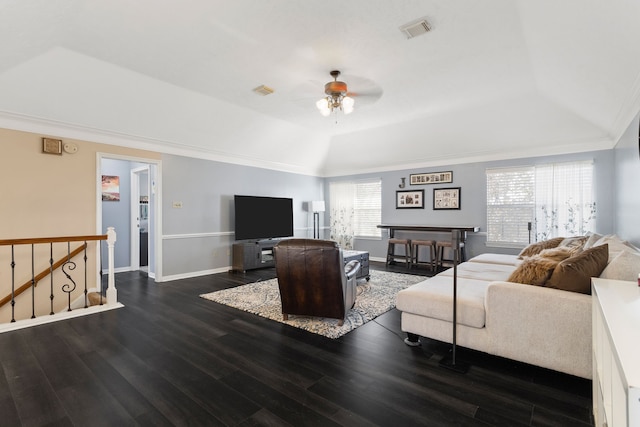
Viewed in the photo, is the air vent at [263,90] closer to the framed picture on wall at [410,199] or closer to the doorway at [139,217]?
the doorway at [139,217]

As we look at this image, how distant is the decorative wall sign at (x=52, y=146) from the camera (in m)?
4.11

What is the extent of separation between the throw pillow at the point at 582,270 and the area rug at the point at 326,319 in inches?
73.6

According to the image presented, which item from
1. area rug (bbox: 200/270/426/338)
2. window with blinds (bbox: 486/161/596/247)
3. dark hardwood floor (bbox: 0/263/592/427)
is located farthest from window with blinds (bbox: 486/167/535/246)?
dark hardwood floor (bbox: 0/263/592/427)

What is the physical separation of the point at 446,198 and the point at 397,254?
1.74m

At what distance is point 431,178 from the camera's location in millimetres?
6863

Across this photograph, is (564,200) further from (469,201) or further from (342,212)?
(342,212)

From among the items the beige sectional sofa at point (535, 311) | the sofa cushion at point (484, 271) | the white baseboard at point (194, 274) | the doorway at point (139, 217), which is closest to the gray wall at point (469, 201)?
the sofa cushion at point (484, 271)

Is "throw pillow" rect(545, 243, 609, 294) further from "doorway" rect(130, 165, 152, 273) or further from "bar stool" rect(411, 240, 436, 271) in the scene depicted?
"doorway" rect(130, 165, 152, 273)

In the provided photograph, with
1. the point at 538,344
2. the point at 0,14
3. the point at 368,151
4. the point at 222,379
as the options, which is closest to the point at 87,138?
the point at 0,14

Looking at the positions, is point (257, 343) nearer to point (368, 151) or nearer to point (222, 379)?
point (222, 379)

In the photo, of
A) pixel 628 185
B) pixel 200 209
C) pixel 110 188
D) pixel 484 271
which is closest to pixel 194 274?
pixel 200 209

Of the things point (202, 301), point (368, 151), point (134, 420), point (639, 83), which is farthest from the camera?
point (368, 151)

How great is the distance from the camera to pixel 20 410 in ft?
6.14

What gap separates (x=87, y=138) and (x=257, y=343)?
13.4ft
